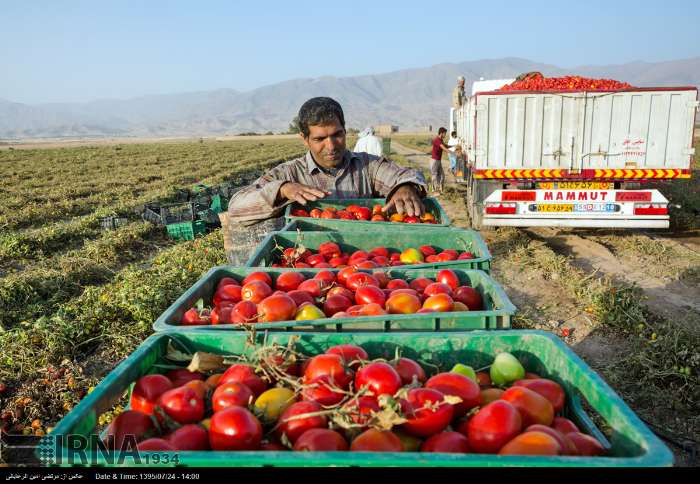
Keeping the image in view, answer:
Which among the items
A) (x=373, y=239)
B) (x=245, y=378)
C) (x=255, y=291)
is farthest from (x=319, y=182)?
(x=245, y=378)

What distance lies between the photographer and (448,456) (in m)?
1.28

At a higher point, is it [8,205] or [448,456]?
[448,456]

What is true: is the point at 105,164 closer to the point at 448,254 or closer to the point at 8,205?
the point at 8,205

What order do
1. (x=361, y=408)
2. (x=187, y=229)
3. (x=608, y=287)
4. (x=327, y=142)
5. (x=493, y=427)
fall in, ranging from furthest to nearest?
(x=187, y=229)
(x=608, y=287)
(x=327, y=142)
(x=361, y=408)
(x=493, y=427)

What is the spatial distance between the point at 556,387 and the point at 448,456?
672mm

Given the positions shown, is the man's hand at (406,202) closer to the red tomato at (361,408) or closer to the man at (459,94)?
the red tomato at (361,408)

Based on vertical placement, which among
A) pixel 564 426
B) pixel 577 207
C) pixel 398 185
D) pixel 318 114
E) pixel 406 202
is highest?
pixel 318 114

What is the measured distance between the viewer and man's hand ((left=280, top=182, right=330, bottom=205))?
4090 mm

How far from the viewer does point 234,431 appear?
1517 millimetres

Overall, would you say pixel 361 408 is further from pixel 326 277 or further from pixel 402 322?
pixel 326 277

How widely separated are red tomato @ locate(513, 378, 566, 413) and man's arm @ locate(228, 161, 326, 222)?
2800 millimetres

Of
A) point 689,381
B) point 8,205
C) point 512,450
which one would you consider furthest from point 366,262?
point 8,205

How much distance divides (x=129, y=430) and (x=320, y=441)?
65cm

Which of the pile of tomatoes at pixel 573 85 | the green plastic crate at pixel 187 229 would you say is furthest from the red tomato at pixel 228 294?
the green plastic crate at pixel 187 229
